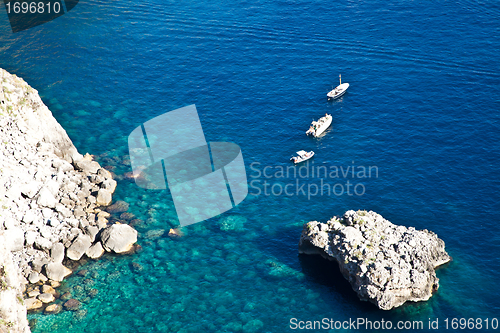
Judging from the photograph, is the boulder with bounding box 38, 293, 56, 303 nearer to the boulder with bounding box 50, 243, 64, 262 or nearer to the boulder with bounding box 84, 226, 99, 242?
the boulder with bounding box 50, 243, 64, 262

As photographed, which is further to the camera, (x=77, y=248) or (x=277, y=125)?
(x=277, y=125)

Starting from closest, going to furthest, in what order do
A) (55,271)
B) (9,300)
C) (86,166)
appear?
(9,300) < (55,271) < (86,166)

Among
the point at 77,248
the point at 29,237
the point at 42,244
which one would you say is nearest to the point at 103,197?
the point at 77,248

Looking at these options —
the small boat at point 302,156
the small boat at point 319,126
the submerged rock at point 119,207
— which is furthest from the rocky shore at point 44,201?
the small boat at point 319,126

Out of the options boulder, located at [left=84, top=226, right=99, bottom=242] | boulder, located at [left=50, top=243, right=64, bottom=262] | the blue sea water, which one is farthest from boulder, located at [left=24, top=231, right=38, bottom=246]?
the blue sea water

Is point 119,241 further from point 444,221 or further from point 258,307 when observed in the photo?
point 444,221

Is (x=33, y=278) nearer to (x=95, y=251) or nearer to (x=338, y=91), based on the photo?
(x=95, y=251)

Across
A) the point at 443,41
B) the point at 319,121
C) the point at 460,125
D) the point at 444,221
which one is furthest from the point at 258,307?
the point at 443,41
